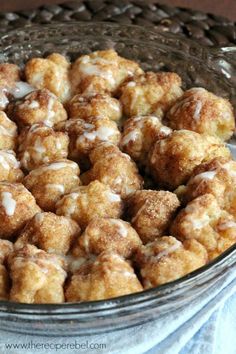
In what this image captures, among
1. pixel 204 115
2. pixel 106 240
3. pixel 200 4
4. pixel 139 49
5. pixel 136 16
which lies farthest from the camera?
pixel 200 4

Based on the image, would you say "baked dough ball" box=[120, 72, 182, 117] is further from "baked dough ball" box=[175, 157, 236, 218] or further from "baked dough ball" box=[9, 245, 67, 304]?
"baked dough ball" box=[9, 245, 67, 304]

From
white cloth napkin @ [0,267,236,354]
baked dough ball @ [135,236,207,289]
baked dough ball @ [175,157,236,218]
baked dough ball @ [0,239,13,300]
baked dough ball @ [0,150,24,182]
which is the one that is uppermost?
baked dough ball @ [175,157,236,218]

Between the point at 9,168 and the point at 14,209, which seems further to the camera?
the point at 9,168

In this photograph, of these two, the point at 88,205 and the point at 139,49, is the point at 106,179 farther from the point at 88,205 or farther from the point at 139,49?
the point at 139,49

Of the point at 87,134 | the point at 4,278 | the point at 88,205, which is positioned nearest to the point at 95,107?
the point at 87,134

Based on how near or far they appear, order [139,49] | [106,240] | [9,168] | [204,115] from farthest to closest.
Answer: [139,49] < [204,115] < [9,168] < [106,240]

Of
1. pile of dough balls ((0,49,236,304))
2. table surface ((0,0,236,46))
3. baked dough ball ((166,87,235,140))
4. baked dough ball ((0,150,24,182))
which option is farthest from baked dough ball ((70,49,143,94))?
table surface ((0,0,236,46))
